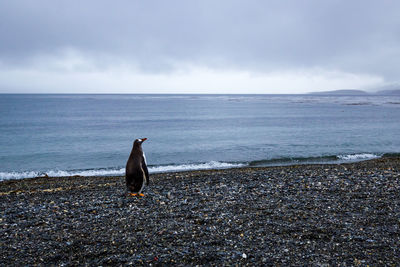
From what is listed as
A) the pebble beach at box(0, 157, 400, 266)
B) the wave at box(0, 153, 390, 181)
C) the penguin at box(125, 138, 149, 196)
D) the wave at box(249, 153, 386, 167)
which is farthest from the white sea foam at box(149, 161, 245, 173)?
the penguin at box(125, 138, 149, 196)

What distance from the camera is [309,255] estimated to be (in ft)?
18.0

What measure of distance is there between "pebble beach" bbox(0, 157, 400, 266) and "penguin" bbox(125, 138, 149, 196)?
0.57 meters

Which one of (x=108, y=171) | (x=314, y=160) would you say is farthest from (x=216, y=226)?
(x=314, y=160)

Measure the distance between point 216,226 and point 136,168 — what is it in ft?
10.9

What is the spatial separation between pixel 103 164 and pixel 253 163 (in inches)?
464

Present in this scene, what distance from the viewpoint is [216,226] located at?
6.96 metres

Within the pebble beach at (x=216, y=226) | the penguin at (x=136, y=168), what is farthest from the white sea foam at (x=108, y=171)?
the penguin at (x=136, y=168)

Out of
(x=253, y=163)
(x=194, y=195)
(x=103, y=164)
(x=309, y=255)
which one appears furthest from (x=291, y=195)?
(x=103, y=164)

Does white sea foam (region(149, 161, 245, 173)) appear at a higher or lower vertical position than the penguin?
lower

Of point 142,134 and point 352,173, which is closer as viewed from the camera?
point 352,173

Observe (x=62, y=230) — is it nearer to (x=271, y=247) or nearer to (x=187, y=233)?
(x=187, y=233)

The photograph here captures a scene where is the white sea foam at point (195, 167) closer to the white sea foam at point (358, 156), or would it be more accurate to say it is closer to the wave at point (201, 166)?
the wave at point (201, 166)

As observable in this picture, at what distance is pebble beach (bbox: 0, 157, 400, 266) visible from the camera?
5.57 meters

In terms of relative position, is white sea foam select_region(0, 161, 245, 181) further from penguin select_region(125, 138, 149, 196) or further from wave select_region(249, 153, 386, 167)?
penguin select_region(125, 138, 149, 196)
